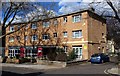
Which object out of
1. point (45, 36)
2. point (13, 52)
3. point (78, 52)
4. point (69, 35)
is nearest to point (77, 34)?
point (69, 35)

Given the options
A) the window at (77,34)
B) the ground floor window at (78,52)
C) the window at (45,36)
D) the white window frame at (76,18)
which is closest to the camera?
the ground floor window at (78,52)

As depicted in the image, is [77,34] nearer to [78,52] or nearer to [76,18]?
[76,18]

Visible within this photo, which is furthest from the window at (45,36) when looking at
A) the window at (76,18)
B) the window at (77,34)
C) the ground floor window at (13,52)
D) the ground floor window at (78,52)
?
the ground floor window at (78,52)

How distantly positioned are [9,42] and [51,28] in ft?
44.6

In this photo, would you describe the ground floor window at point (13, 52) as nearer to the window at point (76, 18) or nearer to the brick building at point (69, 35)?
the brick building at point (69, 35)

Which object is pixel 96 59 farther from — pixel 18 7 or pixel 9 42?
pixel 9 42

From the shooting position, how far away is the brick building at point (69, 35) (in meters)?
42.2

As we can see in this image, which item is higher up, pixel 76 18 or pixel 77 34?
pixel 76 18

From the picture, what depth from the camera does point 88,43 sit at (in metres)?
41.8

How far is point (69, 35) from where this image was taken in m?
44.6

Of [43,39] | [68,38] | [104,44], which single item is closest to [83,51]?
[68,38]

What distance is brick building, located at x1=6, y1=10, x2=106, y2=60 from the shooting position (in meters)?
42.2

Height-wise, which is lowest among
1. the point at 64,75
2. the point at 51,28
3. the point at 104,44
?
the point at 64,75

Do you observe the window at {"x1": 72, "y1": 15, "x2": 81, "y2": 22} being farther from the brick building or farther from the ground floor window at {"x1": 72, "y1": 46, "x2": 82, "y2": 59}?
the ground floor window at {"x1": 72, "y1": 46, "x2": 82, "y2": 59}
